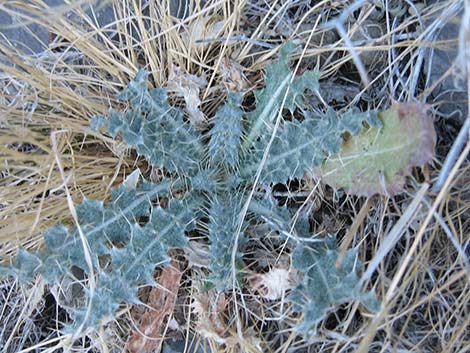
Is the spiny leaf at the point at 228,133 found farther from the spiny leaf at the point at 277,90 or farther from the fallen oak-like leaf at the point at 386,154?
the fallen oak-like leaf at the point at 386,154

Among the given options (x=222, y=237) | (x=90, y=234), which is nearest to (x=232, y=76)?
(x=222, y=237)

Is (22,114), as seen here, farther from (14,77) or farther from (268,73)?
(268,73)

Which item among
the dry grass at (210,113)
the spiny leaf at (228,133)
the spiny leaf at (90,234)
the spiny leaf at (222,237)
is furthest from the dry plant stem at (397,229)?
the spiny leaf at (90,234)

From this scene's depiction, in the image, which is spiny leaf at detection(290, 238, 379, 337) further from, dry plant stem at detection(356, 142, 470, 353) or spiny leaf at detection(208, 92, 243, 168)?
spiny leaf at detection(208, 92, 243, 168)

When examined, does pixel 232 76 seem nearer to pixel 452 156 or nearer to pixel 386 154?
pixel 386 154

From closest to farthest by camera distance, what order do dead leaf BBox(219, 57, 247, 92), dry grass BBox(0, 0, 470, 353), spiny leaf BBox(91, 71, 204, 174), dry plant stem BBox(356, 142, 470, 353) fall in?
dry plant stem BBox(356, 142, 470, 353) → dry grass BBox(0, 0, 470, 353) → spiny leaf BBox(91, 71, 204, 174) → dead leaf BBox(219, 57, 247, 92)

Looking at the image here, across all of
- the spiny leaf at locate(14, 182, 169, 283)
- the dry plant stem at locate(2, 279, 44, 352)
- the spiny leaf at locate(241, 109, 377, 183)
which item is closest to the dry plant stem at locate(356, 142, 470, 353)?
the spiny leaf at locate(241, 109, 377, 183)

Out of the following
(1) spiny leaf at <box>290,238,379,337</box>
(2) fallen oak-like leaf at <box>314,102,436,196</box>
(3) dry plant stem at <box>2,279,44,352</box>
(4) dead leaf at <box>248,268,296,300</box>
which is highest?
(2) fallen oak-like leaf at <box>314,102,436,196</box>
